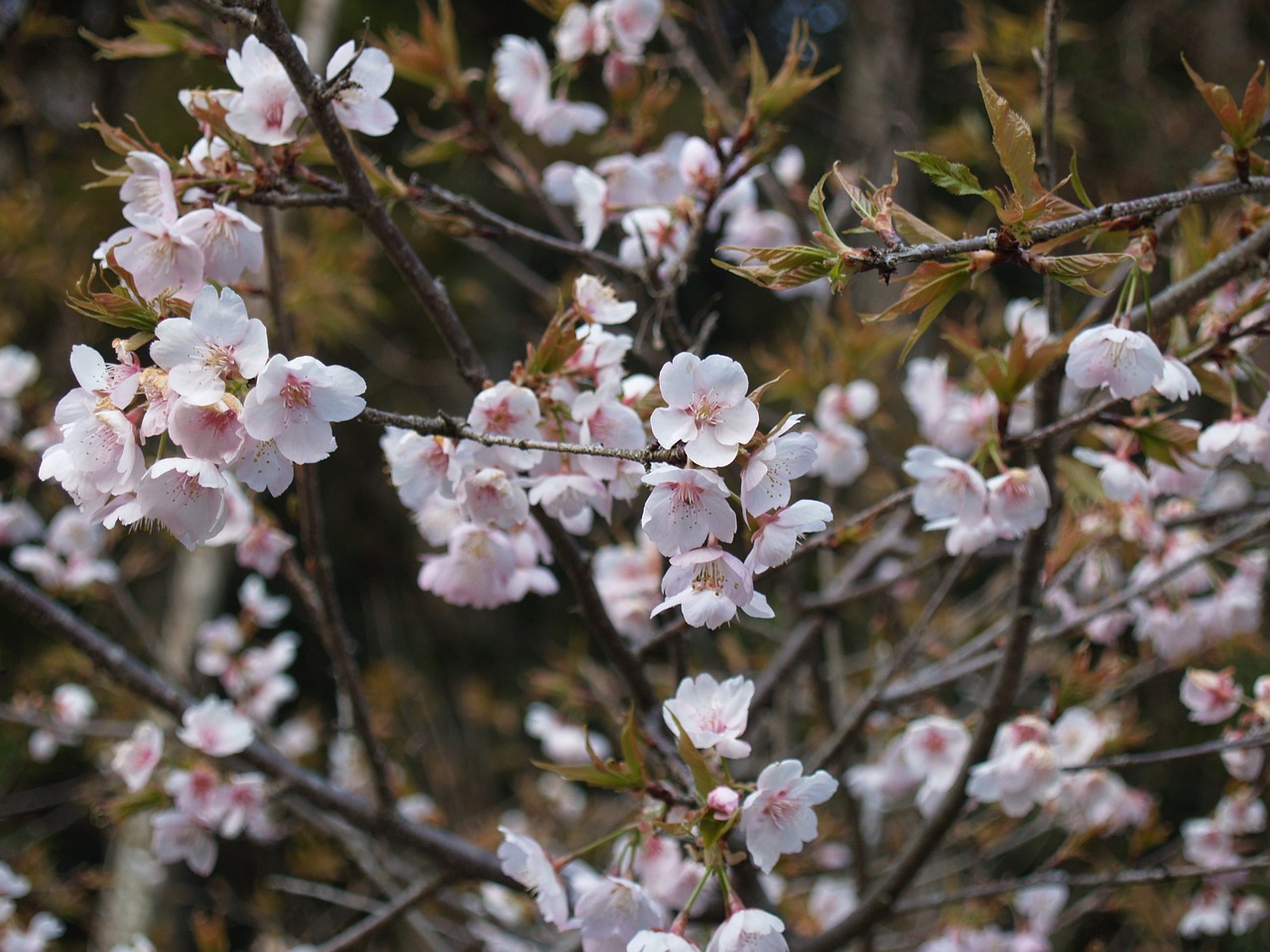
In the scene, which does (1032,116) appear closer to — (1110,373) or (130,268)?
(1110,373)

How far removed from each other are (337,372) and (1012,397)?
2.48 feet

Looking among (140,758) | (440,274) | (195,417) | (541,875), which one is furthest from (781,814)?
(440,274)

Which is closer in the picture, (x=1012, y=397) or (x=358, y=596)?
(x=1012, y=397)

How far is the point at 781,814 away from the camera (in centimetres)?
92

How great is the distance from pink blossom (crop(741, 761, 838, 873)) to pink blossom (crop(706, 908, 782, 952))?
4 centimetres

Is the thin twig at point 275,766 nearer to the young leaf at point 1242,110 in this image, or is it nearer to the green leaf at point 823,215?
the green leaf at point 823,215

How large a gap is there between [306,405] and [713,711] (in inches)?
20.3

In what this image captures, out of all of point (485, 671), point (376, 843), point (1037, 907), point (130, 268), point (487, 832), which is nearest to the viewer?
point (130, 268)

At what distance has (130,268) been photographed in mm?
856

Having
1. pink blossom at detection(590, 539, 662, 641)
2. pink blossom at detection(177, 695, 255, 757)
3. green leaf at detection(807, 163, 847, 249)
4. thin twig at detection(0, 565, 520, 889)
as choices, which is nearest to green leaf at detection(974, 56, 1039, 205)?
green leaf at detection(807, 163, 847, 249)

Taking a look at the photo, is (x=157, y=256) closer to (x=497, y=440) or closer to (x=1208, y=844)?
(x=497, y=440)

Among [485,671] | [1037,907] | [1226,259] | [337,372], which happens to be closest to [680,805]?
[337,372]

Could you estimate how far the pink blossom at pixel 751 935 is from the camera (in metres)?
0.86

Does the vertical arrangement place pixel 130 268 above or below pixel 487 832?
above
